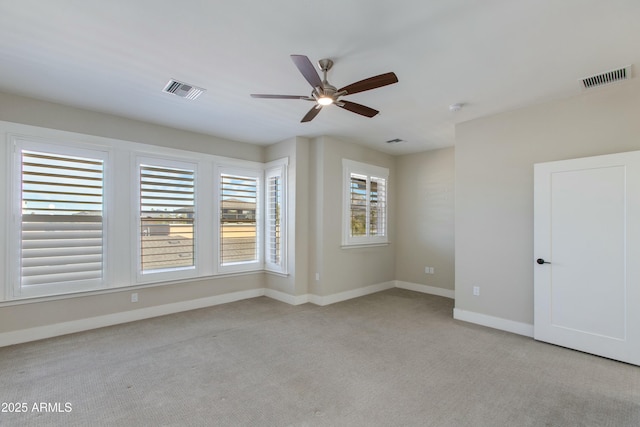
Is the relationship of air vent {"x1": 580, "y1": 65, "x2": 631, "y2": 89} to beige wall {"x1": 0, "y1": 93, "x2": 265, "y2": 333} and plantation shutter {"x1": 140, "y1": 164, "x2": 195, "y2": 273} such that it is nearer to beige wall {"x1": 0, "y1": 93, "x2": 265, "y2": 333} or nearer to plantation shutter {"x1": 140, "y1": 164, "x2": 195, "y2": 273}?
beige wall {"x1": 0, "y1": 93, "x2": 265, "y2": 333}

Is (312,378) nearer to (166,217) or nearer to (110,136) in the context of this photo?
(166,217)

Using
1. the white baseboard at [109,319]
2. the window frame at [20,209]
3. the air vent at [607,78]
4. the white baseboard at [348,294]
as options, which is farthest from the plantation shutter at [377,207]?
the window frame at [20,209]

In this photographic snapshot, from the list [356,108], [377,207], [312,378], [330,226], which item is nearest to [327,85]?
[356,108]

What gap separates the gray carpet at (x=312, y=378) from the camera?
7.25ft

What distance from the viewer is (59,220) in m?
3.69

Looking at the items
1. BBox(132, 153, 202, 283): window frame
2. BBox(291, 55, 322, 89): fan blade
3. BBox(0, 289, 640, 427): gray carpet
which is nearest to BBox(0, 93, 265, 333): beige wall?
BBox(132, 153, 202, 283): window frame

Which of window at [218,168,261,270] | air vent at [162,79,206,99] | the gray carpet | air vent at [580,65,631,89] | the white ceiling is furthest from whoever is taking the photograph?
window at [218,168,261,270]

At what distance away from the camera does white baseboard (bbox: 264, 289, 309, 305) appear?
5078mm

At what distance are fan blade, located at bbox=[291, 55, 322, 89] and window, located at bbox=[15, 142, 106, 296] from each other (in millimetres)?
3217

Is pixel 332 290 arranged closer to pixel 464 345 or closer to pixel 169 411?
pixel 464 345

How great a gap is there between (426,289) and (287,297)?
8.99 feet

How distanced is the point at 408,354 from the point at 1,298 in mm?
4444

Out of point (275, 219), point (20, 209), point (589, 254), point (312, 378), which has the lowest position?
point (312, 378)

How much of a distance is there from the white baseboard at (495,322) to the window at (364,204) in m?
2.07
